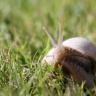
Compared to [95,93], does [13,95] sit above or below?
above

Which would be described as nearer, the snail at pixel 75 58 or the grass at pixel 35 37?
the grass at pixel 35 37

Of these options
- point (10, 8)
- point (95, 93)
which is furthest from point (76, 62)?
point (10, 8)

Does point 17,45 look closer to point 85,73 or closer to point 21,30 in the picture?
point 21,30

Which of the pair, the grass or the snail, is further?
the snail
